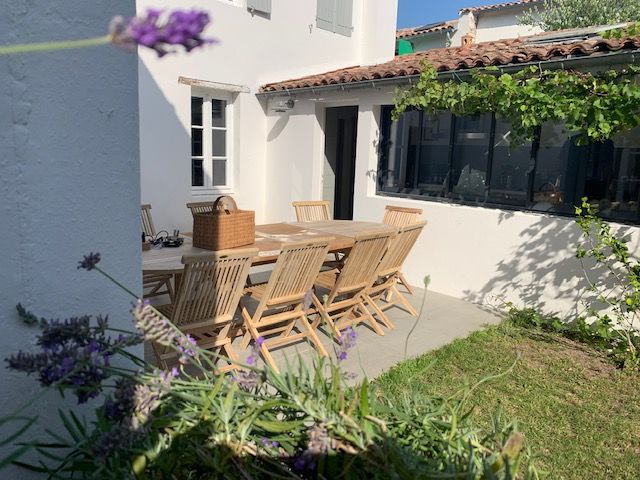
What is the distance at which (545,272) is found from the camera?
6.18 meters

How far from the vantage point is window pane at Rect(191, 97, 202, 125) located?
360 inches

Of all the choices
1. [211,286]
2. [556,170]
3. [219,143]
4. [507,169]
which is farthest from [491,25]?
[211,286]

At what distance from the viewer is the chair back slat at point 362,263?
4.81 metres

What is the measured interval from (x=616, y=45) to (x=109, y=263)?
555 cm

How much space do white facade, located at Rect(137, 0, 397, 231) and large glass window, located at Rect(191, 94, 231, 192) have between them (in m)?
0.11

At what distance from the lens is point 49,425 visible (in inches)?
69.1

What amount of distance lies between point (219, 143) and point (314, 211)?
3.05 metres

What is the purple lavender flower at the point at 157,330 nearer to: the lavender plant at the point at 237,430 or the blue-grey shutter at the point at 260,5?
the lavender plant at the point at 237,430

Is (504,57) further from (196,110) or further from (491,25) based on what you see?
(491,25)

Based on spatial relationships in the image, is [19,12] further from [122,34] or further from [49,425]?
[49,425]

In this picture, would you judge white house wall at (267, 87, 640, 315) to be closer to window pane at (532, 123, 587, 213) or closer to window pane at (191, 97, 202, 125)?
window pane at (532, 123, 587, 213)

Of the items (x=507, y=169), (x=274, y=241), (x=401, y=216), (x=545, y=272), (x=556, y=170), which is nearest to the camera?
(x=274, y=241)

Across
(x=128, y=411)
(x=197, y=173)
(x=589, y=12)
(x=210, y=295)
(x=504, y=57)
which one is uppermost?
(x=589, y=12)

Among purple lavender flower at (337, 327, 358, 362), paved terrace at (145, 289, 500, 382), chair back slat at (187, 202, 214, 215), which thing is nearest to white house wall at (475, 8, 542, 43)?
paved terrace at (145, 289, 500, 382)
